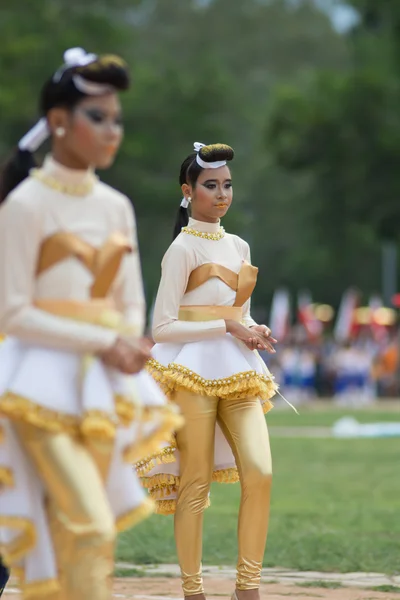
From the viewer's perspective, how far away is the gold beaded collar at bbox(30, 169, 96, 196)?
5.94 m

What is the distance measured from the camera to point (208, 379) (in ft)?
27.1

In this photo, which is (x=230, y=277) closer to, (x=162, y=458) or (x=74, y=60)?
(x=162, y=458)

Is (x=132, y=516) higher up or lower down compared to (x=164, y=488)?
lower down

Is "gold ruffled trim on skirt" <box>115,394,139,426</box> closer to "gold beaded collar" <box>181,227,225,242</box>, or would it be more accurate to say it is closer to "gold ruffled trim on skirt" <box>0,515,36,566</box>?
"gold ruffled trim on skirt" <box>0,515,36,566</box>

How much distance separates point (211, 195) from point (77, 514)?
321 cm

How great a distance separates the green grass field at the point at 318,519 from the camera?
10.6 m

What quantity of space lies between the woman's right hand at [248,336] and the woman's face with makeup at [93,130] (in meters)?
2.45

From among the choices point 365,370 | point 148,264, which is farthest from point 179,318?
point 148,264

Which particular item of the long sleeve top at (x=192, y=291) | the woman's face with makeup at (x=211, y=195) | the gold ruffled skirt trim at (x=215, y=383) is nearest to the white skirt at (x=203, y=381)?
the gold ruffled skirt trim at (x=215, y=383)

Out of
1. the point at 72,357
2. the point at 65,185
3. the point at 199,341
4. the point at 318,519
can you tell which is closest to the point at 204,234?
the point at 199,341

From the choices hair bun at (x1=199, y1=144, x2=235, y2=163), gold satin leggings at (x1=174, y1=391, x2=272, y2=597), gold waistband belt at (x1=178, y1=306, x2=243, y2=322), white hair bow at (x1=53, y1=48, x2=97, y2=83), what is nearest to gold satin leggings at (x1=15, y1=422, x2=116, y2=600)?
white hair bow at (x1=53, y1=48, x2=97, y2=83)

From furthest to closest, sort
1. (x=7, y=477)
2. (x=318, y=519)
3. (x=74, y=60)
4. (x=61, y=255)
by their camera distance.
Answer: (x=318, y=519) < (x=74, y=60) < (x=61, y=255) < (x=7, y=477)

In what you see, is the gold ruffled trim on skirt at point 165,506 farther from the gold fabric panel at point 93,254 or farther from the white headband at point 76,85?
the white headband at point 76,85

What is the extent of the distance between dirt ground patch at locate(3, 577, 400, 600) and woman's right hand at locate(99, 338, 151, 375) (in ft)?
10.4
